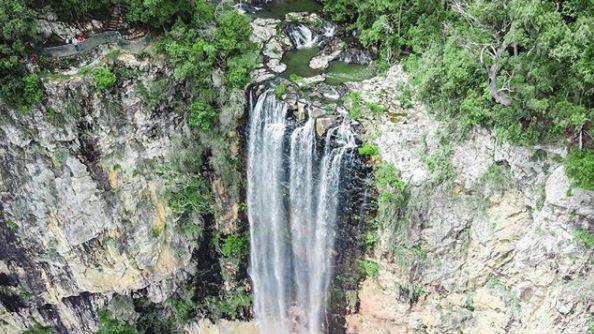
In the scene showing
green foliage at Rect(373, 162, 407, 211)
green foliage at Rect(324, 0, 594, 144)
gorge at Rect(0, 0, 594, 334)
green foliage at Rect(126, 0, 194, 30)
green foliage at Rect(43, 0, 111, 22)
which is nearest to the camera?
green foliage at Rect(324, 0, 594, 144)

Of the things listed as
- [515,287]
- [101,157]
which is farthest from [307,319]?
[101,157]

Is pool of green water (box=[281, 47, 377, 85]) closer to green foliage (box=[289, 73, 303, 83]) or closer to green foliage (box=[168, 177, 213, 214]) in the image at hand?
green foliage (box=[289, 73, 303, 83])

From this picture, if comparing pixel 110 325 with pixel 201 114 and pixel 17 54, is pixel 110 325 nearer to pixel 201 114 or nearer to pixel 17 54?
pixel 201 114

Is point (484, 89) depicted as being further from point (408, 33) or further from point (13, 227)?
point (13, 227)

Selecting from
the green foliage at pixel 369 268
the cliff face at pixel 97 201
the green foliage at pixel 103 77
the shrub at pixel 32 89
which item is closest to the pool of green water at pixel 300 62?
the cliff face at pixel 97 201

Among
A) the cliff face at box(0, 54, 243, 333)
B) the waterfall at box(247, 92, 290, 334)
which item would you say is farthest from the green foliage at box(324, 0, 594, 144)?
the cliff face at box(0, 54, 243, 333)

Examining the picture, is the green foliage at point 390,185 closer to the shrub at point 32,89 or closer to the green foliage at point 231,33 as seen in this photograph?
the green foliage at point 231,33
